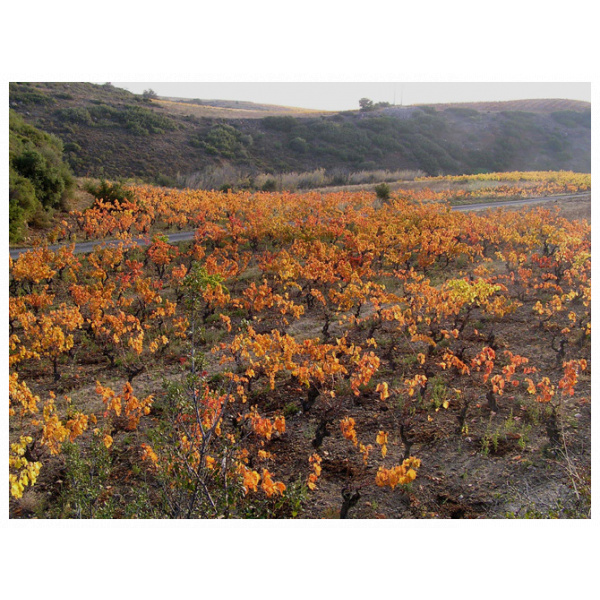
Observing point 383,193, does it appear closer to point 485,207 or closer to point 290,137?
point 485,207

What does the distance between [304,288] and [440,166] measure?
4132 centimetres

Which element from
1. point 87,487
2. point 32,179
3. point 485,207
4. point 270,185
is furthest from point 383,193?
point 87,487

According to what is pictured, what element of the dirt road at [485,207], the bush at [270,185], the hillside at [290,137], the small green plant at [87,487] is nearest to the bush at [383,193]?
the dirt road at [485,207]

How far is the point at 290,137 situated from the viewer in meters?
46.6

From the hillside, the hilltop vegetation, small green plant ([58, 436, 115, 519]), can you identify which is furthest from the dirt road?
the hillside

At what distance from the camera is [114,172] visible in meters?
31.6

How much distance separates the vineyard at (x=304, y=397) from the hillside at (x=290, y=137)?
814 inches

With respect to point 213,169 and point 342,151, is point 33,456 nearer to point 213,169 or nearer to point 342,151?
point 213,169

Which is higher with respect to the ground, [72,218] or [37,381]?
[72,218]

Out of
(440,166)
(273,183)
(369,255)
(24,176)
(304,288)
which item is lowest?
(304,288)

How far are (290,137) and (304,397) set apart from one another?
43189 mm

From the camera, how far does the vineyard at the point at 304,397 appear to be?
481cm

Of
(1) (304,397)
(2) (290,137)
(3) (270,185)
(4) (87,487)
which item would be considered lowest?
(4) (87,487)

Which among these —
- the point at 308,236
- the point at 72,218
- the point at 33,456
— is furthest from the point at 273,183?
the point at 33,456
